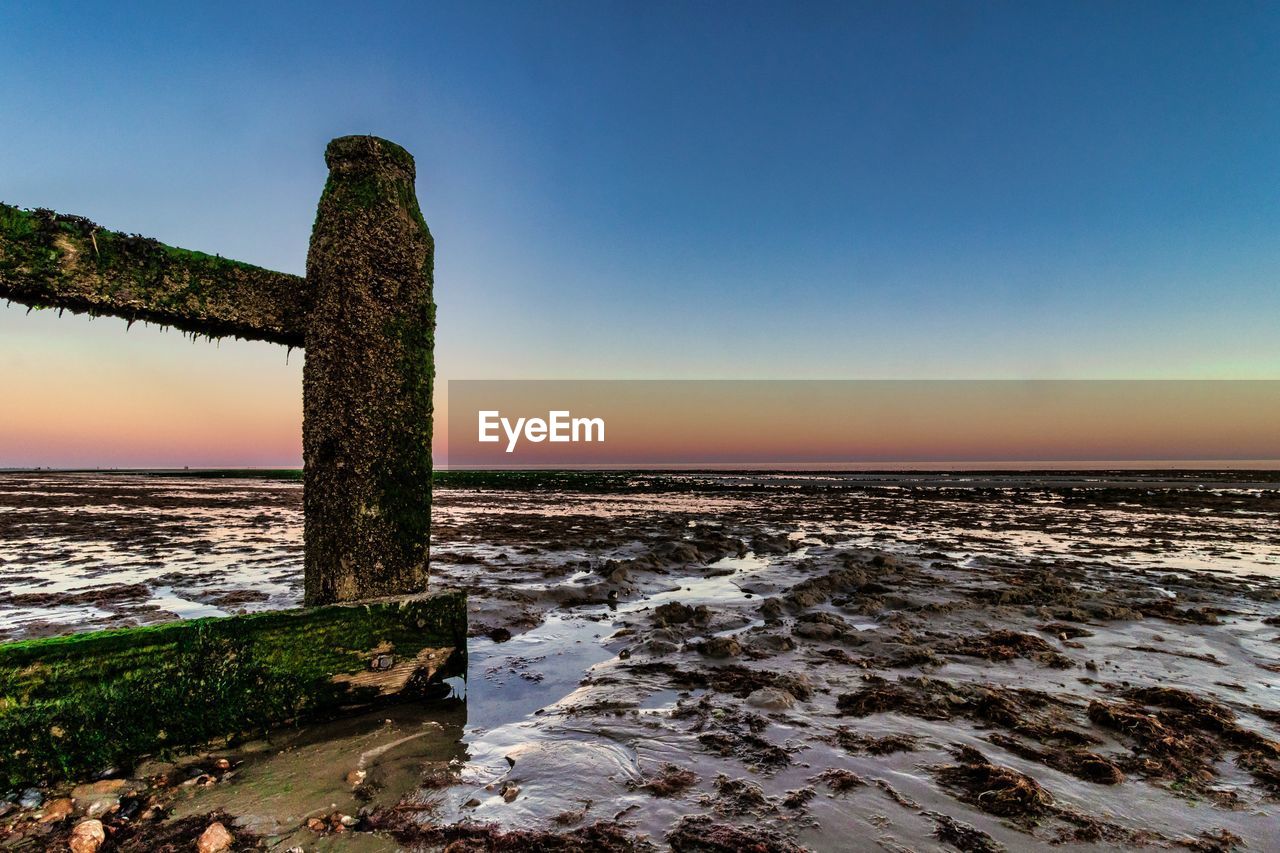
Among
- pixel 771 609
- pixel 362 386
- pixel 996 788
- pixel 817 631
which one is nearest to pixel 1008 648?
pixel 817 631

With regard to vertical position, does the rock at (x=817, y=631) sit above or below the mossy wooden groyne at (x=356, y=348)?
below

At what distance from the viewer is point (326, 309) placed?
12.4ft

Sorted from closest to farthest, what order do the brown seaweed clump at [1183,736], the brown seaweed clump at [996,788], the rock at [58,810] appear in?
the rock at [58,810], the brown seaweed clump at [996,788], the brown seaweed clump at [1183,736]

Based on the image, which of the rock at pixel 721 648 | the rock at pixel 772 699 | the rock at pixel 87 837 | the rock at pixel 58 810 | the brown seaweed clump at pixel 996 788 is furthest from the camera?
the rock at pixel 721 648

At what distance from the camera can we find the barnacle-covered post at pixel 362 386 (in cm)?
377

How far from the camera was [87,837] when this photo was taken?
7.98ft

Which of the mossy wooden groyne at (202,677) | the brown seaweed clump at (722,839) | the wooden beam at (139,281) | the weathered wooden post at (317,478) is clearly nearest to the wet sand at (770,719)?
the brown seaweed clump at (722,839)

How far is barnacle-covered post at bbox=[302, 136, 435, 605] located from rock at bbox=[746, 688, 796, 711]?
256 cm

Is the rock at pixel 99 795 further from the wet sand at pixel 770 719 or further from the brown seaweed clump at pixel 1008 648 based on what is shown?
the brown seaweed clump at pixel 1008 648

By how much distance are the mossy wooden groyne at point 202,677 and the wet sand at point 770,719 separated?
160mm

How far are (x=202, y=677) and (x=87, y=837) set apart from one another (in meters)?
0.87

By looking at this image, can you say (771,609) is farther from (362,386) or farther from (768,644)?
(362,386)

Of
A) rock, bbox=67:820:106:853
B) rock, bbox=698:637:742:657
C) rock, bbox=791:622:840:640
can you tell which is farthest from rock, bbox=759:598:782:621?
rock, bbox=67:820:106:853

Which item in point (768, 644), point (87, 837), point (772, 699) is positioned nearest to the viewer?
point (87, 837)
